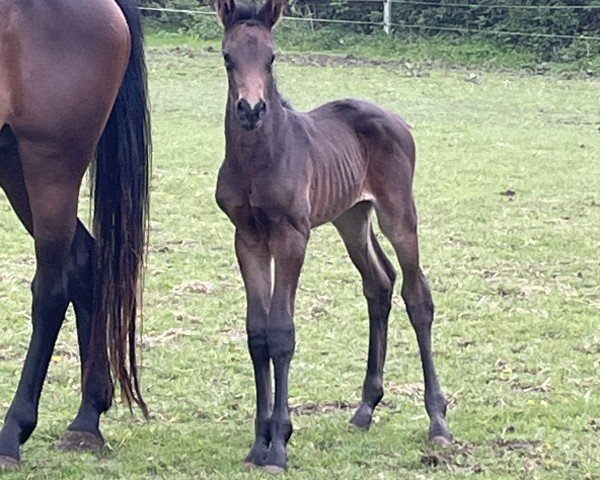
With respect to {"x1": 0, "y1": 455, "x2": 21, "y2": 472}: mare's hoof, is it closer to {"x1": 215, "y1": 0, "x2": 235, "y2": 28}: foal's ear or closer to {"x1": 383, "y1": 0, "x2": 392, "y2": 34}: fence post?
{"x1": 215, "y1": 0, "x2": 235, "y2": 28}: foal's ear

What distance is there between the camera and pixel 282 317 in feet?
14.5

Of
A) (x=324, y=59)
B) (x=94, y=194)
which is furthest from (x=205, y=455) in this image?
(x=324, y=59)

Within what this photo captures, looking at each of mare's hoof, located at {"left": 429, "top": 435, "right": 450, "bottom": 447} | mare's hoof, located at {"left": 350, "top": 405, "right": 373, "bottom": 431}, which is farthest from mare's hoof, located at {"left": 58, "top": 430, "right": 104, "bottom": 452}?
mare's hoof, located at {"left": 429, "top": 435, "right": 450, "bottom": 447}

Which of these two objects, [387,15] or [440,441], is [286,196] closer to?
[440,441]

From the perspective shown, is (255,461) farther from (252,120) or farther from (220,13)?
(220,13)

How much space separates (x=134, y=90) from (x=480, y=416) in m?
1.99

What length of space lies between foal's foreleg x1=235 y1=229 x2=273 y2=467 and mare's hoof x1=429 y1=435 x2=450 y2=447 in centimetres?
Answer: 68

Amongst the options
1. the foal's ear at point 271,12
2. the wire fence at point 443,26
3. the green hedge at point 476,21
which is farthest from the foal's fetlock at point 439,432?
the wire fence at point 443,26

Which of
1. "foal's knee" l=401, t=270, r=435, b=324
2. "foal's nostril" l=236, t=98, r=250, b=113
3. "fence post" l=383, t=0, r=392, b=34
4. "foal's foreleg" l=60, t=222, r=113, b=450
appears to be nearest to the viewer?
"foal's nostril" l=236, t=98, r=250, b=113

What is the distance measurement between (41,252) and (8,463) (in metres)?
0.79

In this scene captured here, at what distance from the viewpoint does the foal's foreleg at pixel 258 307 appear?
4500mm

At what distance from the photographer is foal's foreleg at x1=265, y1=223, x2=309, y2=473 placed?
4414 mm

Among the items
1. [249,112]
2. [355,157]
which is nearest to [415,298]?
[355,157]

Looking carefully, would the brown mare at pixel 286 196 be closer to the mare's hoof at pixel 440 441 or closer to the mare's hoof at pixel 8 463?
the mare's hoof at pixel 440 441
